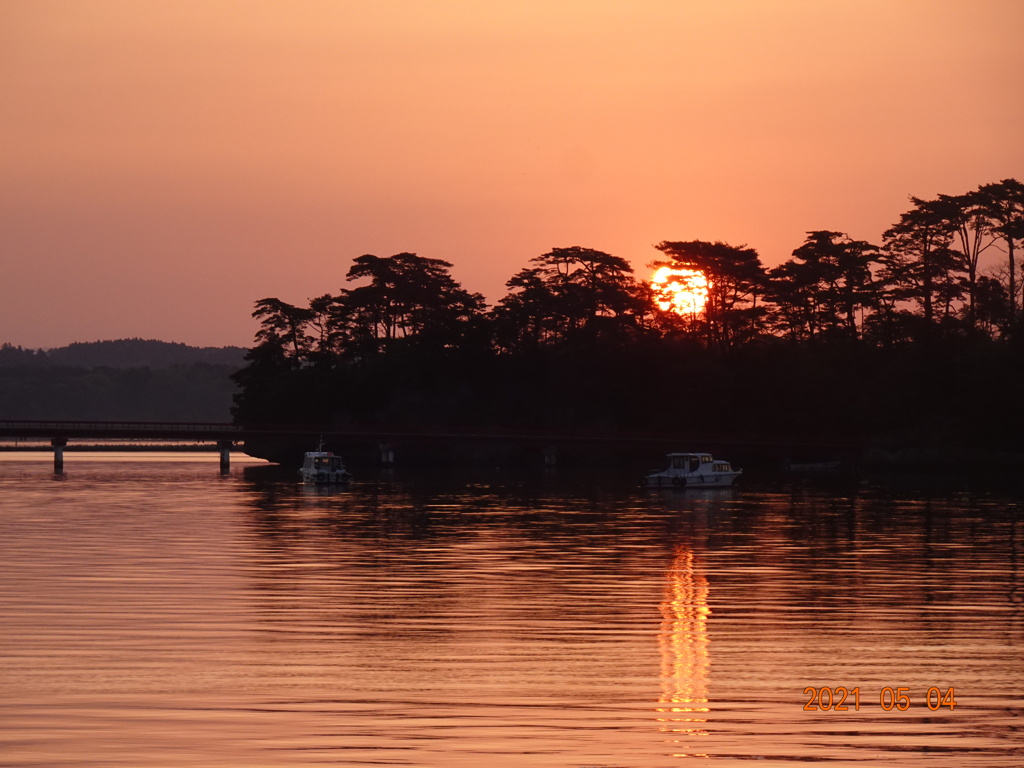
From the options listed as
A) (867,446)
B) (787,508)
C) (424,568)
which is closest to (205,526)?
(424,568)

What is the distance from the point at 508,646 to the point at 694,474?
67.6 metres

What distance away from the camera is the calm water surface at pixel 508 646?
1698cm

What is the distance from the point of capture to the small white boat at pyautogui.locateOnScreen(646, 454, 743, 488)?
9025 centimetres

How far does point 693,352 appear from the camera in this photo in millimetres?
139875

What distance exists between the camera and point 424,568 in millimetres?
39312

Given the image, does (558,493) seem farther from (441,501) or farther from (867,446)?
(867,446)

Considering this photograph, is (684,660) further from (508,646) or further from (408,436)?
(408,436)

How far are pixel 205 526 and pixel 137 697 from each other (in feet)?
124

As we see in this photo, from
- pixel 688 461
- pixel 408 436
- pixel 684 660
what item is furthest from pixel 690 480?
pixel 684 660

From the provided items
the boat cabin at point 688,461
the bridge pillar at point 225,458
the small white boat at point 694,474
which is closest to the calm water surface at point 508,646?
the small white boat at point 694,474
